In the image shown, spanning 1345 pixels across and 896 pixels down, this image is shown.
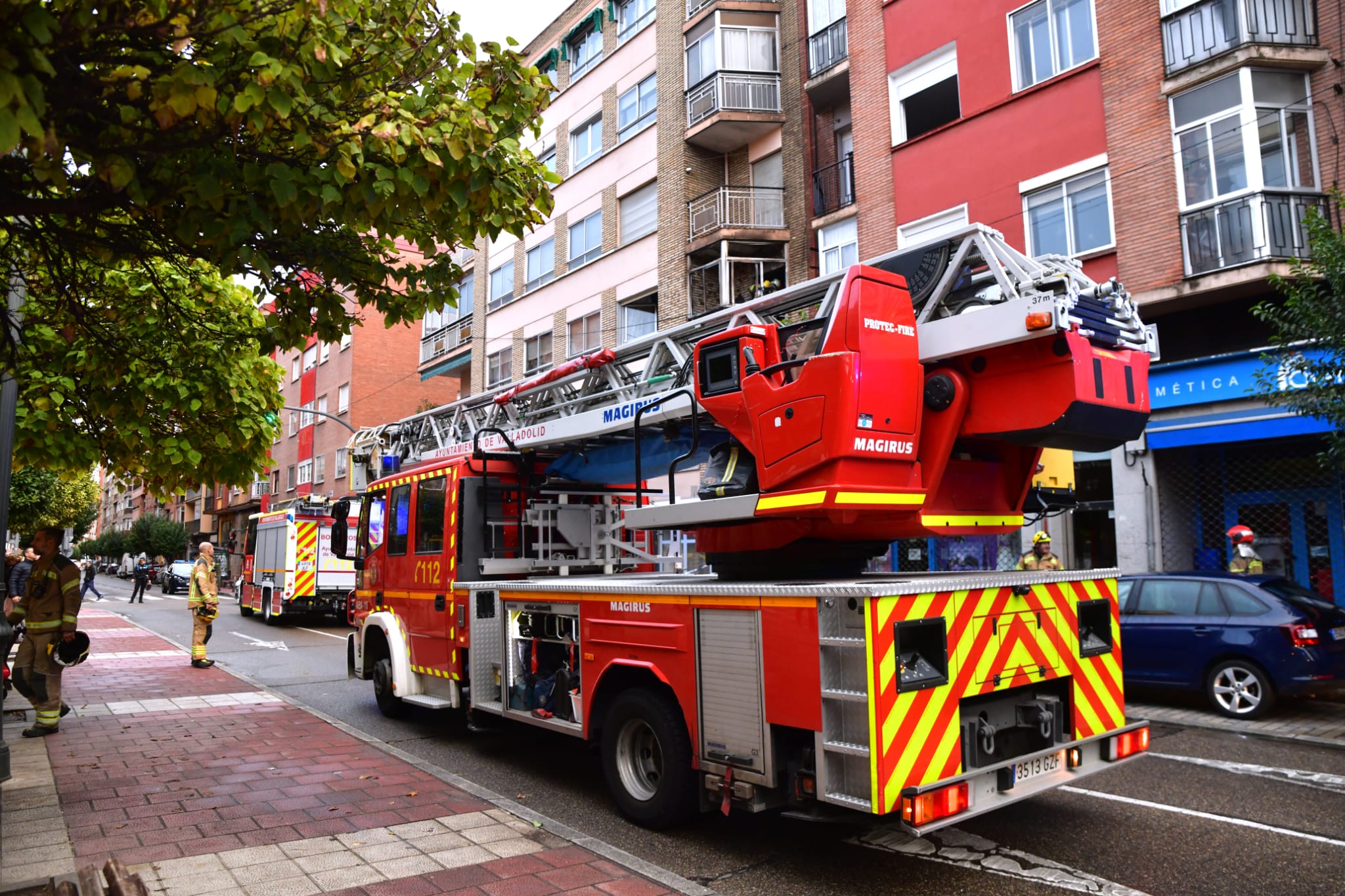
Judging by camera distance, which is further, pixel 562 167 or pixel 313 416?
pixel 313 416

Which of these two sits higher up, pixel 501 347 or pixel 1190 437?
pixel 501 347

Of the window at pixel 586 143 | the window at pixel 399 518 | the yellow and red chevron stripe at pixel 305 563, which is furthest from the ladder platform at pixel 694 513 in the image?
the window at pixel 586 143

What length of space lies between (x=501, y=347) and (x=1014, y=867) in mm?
25787

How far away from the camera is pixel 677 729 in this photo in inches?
212

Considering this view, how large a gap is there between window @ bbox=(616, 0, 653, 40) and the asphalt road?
21.5 metres

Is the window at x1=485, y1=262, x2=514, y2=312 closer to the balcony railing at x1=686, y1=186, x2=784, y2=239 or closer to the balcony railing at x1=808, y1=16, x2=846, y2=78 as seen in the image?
the balcony railing at x1=686, y1=186, x2=784, y2=239

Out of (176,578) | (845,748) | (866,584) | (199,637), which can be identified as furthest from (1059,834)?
(176,578)

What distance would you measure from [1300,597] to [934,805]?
703 cm

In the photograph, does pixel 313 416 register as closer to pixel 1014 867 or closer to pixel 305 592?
pixel 305 592

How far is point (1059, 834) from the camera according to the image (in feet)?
18.1

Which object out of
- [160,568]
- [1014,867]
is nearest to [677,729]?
[1014,867]

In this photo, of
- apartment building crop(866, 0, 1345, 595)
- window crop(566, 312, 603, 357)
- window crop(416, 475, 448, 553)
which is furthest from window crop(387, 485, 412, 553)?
window crop(566, 312, 603, 357)

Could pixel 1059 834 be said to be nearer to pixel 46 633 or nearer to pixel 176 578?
pixel 46 633

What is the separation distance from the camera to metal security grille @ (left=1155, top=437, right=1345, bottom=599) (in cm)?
1324
